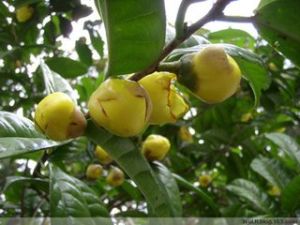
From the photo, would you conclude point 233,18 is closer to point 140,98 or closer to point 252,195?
point 140,98

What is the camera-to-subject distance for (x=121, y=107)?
64cm

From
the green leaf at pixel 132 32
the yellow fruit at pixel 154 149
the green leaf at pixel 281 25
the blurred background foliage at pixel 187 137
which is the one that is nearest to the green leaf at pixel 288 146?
the blurred background foliage at pixel 187 137

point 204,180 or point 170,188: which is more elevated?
point 170,188

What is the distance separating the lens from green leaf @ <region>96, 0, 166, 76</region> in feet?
2.03

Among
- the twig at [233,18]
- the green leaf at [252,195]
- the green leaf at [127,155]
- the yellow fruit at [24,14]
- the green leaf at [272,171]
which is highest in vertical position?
the twig at [233,18]

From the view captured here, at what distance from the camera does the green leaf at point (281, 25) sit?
740 millimetres

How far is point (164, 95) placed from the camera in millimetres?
702

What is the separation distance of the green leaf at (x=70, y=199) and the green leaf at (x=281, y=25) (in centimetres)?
46

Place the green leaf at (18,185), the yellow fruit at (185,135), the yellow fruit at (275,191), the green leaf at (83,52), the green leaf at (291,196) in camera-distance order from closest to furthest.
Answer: the green leaf at (18,185)
the green leaf at (291,196)
the yellow fruit at (275,191)
the green leaf at (83,52)
the yellow fruit at (185,135)

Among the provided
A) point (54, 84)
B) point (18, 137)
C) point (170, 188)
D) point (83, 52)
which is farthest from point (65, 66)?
point (18, 137)

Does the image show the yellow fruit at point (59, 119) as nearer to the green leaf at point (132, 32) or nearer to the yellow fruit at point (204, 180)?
the green leaf at point (132, 32)

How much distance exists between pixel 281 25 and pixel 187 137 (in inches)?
39.9

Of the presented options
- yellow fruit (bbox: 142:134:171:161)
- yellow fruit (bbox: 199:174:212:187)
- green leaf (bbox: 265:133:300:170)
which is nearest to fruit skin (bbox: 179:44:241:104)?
yellow fruit (bbox: 142:134:171:161)

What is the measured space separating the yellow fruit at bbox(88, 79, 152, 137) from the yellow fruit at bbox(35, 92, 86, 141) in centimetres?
4
